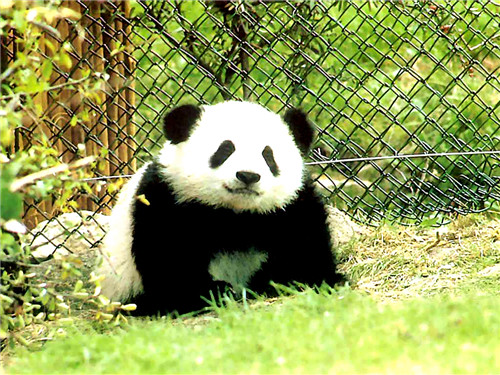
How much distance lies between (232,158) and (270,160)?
0.28 m

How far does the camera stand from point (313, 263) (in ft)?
16.6

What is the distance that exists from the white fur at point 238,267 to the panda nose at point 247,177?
63 centimetres

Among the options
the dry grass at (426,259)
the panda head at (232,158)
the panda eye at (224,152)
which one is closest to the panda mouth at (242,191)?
the panda head at (232,158)

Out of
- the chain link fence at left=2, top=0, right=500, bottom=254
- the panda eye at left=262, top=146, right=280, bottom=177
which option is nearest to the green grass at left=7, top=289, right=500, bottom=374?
the panda eye at left=262, top=146, right=280, bottom=177

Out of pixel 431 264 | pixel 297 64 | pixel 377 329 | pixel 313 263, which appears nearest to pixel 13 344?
pixel 313 263

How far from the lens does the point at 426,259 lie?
17.9ft

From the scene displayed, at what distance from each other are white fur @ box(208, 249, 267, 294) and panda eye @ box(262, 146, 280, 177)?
1.73 feet

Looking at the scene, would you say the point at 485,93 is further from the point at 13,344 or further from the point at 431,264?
the point at 13,344

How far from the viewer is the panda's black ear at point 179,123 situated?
16.1 feet

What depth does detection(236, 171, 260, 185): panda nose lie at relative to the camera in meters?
4.50

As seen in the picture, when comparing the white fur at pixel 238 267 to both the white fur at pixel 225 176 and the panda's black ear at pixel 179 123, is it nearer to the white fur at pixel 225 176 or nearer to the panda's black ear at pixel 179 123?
the white fur at pixel 225 176

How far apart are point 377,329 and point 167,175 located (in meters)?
1.99

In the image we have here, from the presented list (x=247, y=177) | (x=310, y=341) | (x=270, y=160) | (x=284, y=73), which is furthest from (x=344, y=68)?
(x=310, y=341)

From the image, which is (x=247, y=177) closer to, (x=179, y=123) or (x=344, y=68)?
(x=179, y=123)
